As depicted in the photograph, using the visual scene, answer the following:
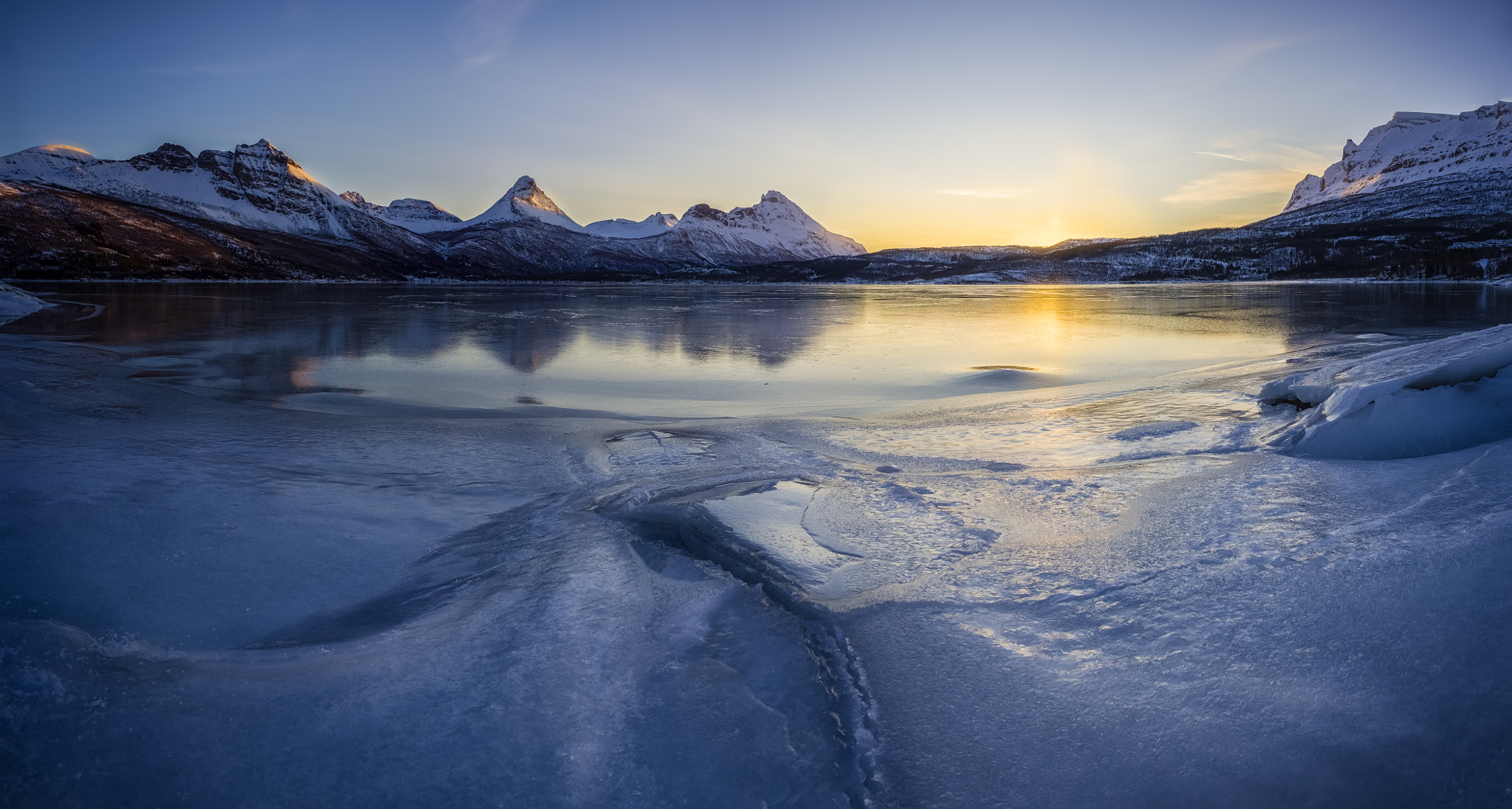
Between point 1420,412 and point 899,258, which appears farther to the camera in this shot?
point 899,258

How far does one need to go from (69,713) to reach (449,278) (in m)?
173

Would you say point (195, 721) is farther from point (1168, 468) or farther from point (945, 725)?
point (1168, 468)

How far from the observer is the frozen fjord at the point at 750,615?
2670 millimetres

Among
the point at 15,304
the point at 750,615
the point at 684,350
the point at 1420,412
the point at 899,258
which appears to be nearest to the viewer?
the point at 750,615

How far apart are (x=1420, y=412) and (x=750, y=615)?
18.6 feet

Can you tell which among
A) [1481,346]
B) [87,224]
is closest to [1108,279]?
[1481,346]

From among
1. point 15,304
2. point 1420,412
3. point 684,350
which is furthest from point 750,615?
point 15,304

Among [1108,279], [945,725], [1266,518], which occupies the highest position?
[1108,279]

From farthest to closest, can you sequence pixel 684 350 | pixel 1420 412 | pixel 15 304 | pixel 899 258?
pixel 899 258, pixel 15 304, pixel 684 350, pixel 1420 412

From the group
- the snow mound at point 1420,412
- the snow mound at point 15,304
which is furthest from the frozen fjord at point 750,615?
the snow mound at point 15,304

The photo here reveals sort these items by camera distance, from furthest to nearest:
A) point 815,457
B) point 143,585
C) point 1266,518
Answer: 1. point 815,457
2. point 1266,518
3. point 143,585

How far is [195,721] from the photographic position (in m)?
2.93

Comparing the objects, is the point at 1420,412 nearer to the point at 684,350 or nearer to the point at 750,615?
the point at 750,615

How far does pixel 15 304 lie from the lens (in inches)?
1023
